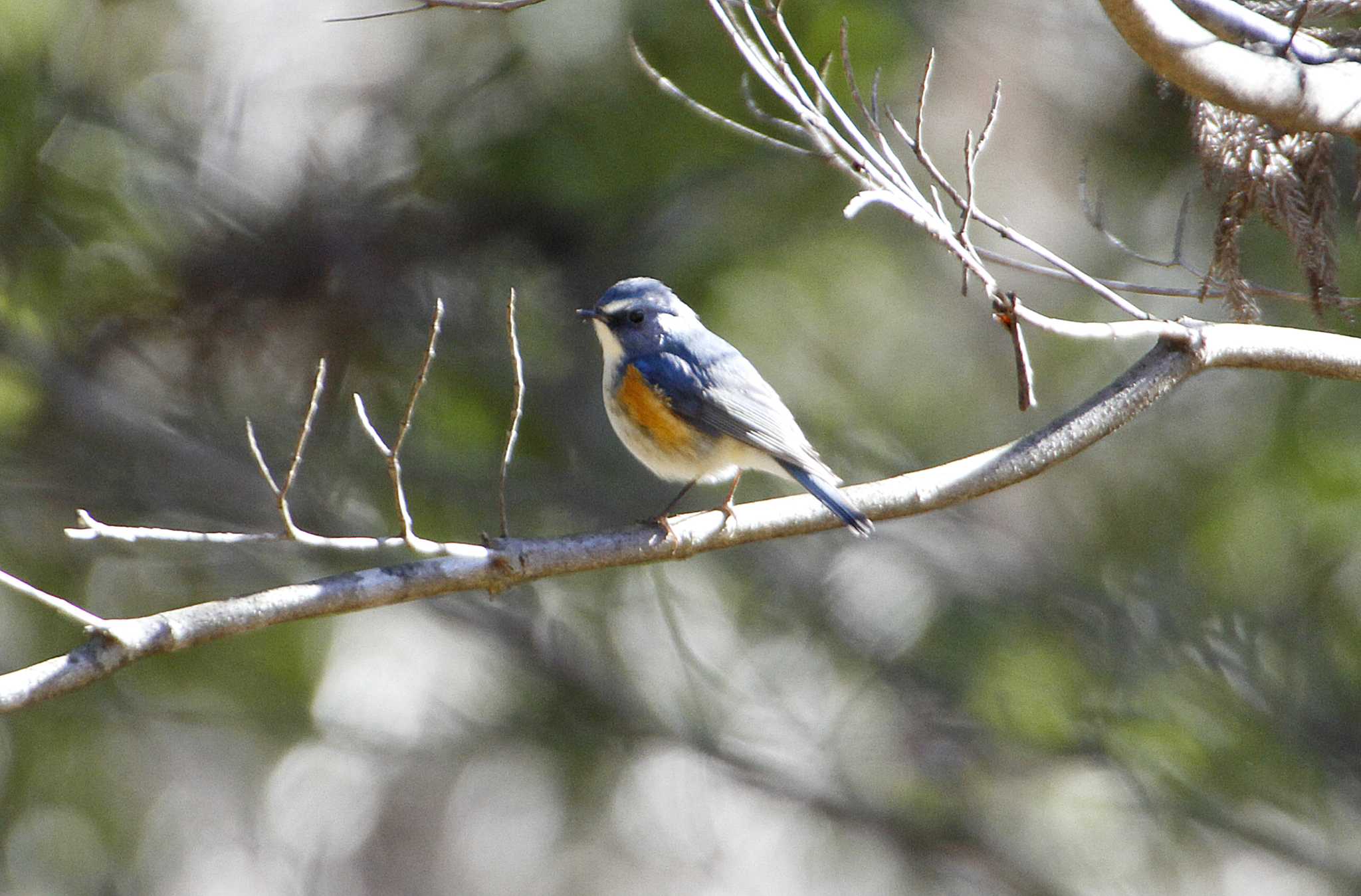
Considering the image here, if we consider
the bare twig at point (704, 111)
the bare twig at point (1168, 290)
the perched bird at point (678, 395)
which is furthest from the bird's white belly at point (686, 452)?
the bare twig at point (1168, 290)

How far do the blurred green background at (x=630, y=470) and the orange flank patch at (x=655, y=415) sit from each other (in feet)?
3.38

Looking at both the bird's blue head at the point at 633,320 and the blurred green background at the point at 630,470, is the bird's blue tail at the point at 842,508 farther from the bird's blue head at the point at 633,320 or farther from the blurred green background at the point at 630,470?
the blurred green background at the point at 630,470

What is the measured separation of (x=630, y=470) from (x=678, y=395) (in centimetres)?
128

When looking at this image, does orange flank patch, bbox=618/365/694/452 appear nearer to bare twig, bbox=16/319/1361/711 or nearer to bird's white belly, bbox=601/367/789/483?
bird's white belly, bbox=601/367/789/483

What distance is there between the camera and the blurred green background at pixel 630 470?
12.7ft

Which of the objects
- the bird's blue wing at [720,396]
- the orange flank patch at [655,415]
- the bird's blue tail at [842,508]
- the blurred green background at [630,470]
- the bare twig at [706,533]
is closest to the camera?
the bare twig at [706,533]

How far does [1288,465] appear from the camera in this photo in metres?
4.19

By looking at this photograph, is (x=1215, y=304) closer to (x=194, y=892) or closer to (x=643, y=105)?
(x=643, y=105)

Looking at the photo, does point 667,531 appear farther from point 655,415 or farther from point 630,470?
point 630,470

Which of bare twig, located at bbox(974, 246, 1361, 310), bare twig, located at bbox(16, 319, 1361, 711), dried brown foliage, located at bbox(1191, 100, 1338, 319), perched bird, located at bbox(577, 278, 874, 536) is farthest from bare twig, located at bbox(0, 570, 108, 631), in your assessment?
dried brown foliage, located at bbox(1191, 100, 1338, 319)

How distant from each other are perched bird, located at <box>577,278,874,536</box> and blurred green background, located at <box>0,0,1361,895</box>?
904mm

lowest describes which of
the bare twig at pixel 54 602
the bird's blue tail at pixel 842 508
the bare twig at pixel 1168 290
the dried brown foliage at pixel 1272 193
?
the bird's blue tail at pixel 842 508

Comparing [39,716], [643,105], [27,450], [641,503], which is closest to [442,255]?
[643,105]

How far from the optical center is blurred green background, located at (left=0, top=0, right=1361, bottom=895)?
12.7 ft
